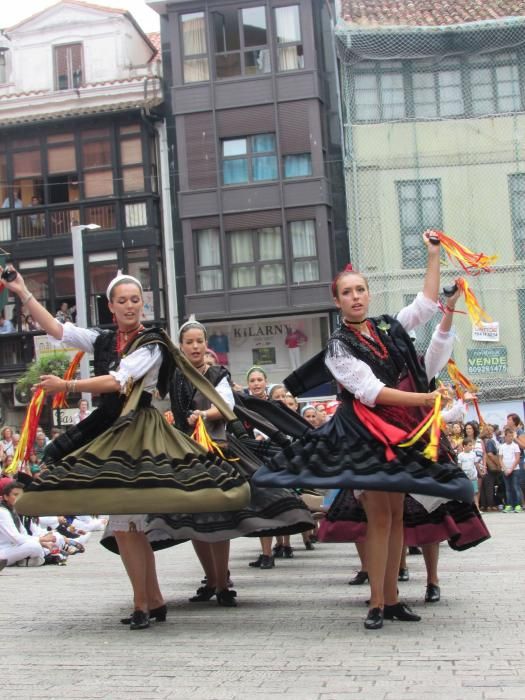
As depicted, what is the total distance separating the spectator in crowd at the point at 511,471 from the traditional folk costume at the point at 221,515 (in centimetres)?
1390

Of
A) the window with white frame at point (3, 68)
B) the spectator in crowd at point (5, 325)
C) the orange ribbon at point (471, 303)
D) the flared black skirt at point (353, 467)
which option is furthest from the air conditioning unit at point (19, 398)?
the flared black skirt at point (353, 467)

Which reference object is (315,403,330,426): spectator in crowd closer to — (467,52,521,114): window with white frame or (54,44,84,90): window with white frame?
(467,52,521,114): window with white frame

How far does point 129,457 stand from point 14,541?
6.82m

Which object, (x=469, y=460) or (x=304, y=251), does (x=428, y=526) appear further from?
(x=304, y=251)

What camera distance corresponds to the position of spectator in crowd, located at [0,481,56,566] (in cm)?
1304

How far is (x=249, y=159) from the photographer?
1328 inches

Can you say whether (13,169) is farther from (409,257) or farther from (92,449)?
(92,449)

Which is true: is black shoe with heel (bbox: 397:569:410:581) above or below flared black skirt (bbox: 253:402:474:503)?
below

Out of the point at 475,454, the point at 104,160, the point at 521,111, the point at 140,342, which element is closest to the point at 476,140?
the point at 521,111

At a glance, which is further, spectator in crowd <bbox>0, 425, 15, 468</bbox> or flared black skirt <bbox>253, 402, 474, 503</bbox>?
spectator in crowd <bbox>0, 425, 15, 468</bbox>

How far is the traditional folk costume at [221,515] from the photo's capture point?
7910 mm

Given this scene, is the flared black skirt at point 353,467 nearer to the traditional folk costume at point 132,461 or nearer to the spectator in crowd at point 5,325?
the traditional folk costume at point 132,461

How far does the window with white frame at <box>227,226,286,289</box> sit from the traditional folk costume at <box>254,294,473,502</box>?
2606 cm

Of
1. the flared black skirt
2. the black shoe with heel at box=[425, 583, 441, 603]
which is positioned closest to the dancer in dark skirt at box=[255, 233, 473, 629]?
the flared black skirt
